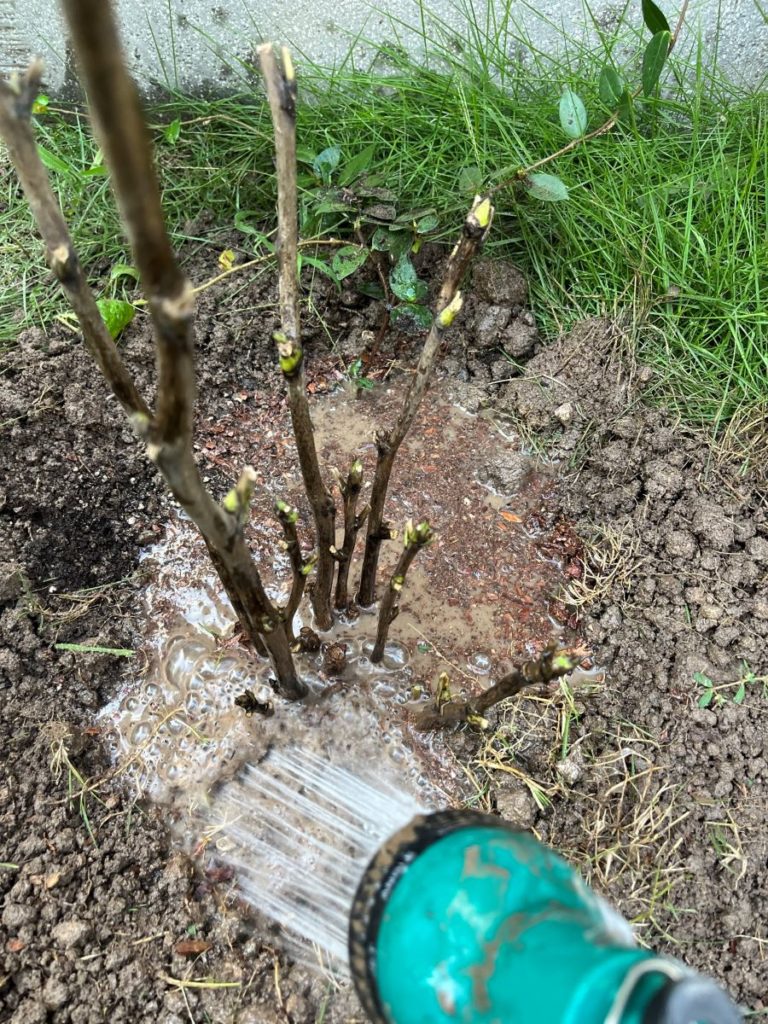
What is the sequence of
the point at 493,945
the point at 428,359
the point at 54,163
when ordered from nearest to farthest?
1. the point at 493,945
2. the point at 428,359
3. the point at 54,163

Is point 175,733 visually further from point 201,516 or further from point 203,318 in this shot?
point 203,318

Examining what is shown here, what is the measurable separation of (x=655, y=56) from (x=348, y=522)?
1.13 metres

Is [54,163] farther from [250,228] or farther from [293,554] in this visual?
[293,554]

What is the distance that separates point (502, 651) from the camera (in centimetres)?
148

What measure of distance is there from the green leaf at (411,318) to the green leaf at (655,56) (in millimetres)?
636

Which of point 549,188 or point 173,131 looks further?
point 173,131

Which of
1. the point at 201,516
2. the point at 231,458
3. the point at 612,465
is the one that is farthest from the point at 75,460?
the point at 612,465

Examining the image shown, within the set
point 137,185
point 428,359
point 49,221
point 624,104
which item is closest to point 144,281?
point 137,185

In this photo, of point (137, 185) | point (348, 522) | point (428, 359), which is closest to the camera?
point (137, 185)

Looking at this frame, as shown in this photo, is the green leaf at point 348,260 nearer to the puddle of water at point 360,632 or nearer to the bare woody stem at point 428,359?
the puddle of water at point 360,632

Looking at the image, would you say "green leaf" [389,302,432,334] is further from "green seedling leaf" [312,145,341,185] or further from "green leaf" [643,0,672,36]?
"green leaf" [643,0,672,36]

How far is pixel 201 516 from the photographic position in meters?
0.83

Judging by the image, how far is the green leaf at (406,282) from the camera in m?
1.61

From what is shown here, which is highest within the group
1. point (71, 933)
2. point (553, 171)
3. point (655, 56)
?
point (655, 56)
